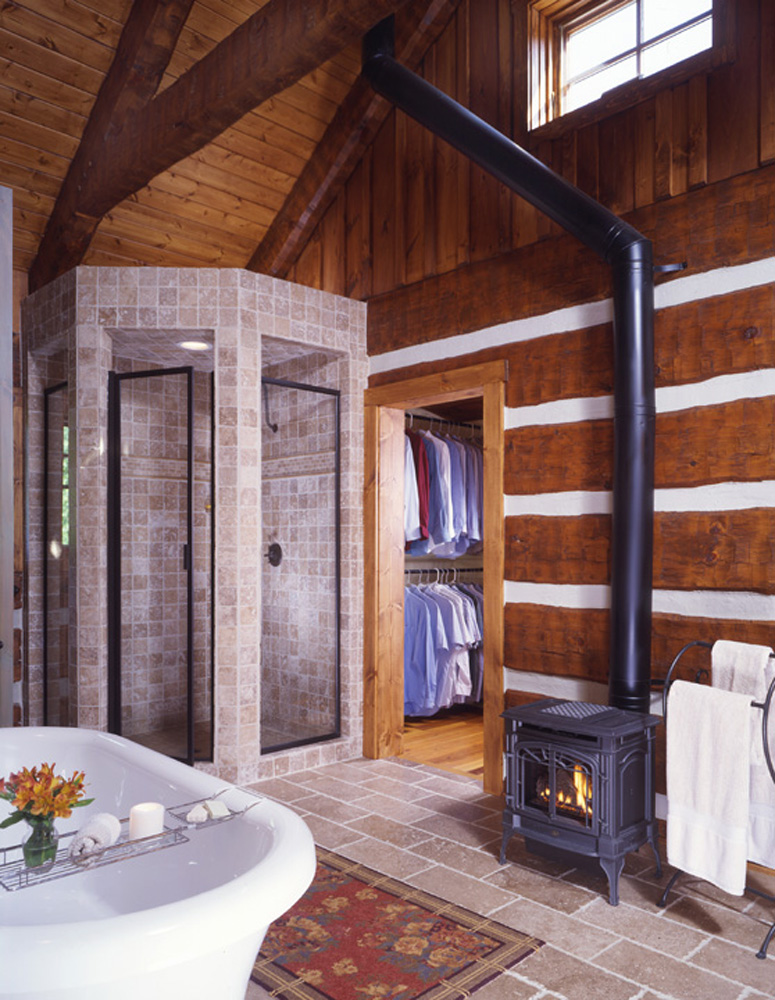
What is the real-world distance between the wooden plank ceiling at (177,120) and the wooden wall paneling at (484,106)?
30cm

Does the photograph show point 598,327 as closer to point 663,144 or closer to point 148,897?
point 663,144

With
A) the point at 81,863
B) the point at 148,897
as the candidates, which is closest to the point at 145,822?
the point at 81,863

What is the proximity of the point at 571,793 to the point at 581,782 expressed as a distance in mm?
82

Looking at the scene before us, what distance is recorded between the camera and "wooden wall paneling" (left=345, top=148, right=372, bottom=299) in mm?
4824

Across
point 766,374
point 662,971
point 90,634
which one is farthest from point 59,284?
point 662,971

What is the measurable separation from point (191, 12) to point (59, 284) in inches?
61.6

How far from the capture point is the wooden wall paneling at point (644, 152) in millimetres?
3436

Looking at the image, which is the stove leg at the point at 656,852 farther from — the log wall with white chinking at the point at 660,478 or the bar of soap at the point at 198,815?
the bar of soap at the point at 198,815

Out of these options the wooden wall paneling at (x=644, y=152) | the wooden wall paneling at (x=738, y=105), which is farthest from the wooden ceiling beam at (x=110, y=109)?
the wooden wall paneling at (x=738, y=105)

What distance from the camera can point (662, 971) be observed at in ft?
7.77

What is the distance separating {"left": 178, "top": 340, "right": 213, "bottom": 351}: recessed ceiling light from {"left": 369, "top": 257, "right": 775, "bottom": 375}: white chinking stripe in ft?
3.21

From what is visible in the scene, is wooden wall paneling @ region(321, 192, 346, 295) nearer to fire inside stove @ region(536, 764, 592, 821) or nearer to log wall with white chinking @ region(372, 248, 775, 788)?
log wall with white chinking @ region(372, 248, 775, 788)

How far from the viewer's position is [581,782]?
2961mm

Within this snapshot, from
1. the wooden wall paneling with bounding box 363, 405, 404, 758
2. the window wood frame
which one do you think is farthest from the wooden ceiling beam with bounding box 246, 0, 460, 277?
the wooden wall paneling with bounding box 363, 405, 404, 758
